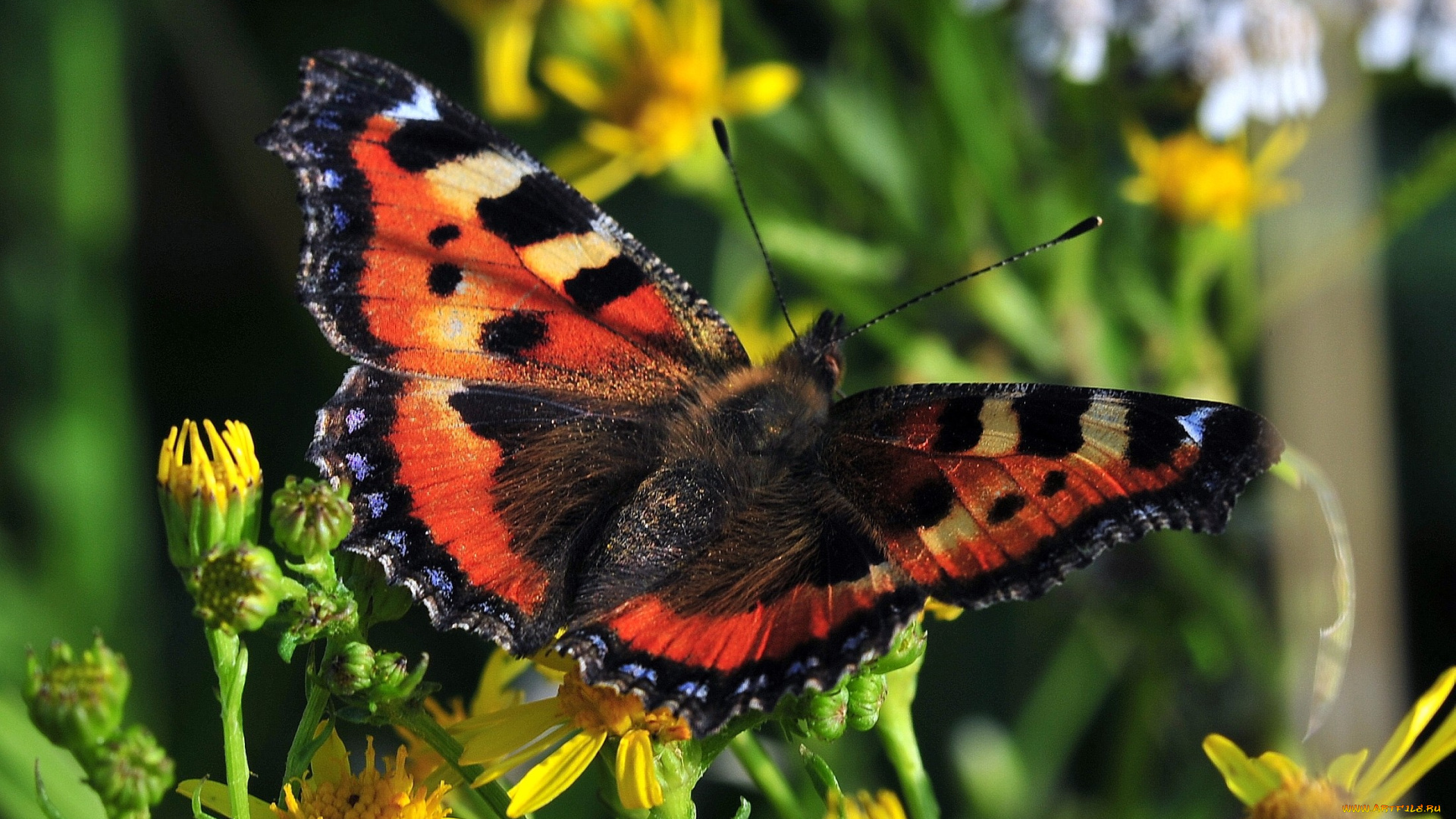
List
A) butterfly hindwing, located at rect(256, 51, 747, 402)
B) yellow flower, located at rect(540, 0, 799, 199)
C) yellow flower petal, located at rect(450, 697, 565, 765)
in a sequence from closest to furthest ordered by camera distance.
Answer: yellow flower petal, located at rect(450, 697, 565, 765) → butterfly hindwing, located at rect(256, 51, 747, 402) → yellow flower, located at rect(540, 0, 799, 199)

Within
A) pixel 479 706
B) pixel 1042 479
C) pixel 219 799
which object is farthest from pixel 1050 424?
pixel 219 799

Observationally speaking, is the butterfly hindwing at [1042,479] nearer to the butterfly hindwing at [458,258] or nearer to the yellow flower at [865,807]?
the yellow flower at [865,807]

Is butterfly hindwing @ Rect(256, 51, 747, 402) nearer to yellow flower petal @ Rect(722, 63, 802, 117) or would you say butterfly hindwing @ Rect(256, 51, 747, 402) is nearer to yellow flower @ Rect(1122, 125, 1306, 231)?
yellow flower petal @ Rect(722, 63, 802, 117)

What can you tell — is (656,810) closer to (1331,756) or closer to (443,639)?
(1331,756)

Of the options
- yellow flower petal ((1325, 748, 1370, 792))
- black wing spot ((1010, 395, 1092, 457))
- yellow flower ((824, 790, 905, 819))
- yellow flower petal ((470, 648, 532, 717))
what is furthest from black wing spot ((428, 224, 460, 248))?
yellow flower petal ((1325, 748, 1370, 792))

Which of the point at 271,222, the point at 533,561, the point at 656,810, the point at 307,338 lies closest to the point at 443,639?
the point at 307,338

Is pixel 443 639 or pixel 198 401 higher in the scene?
pixel 198 401
